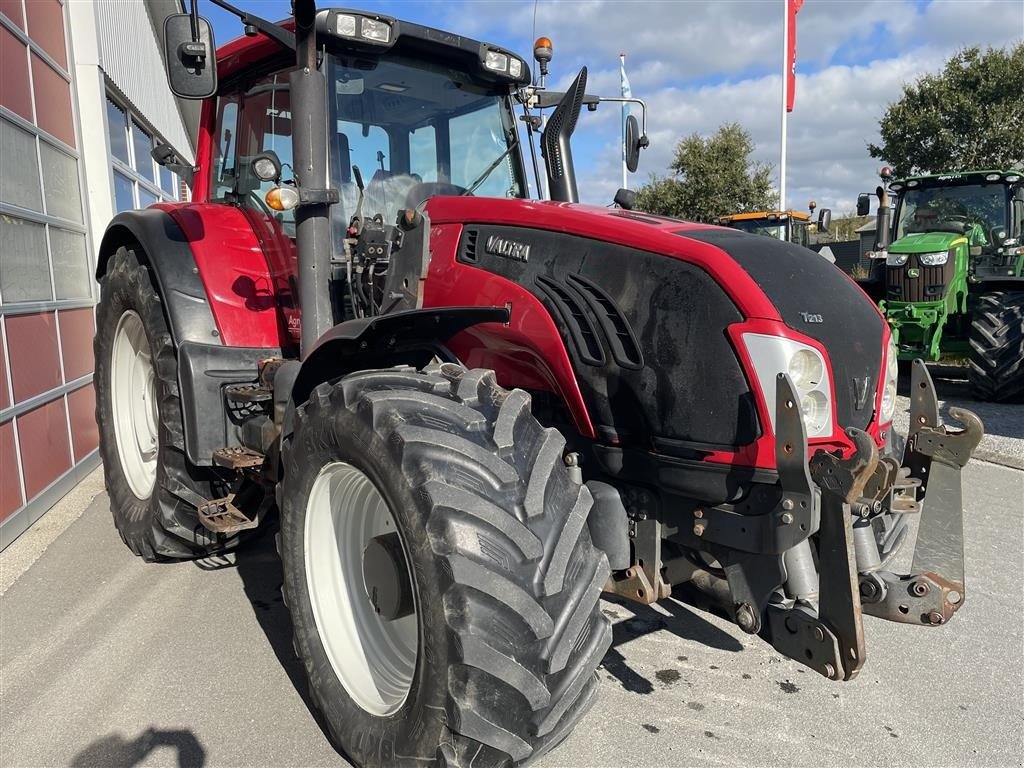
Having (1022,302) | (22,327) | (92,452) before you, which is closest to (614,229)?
(22,327)

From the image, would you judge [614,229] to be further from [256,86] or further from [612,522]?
[256,86]

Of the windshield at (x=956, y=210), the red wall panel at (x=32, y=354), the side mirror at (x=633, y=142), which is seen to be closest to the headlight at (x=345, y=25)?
the side mirror at (x=633, y=142)

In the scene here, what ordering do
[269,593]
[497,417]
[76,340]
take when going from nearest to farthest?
[497,417] < [269,593] < [76,340]

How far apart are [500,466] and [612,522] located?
448 mm

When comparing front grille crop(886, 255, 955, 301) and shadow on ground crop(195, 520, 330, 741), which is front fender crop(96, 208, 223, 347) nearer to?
shadow on ground crop(195, 520, 330, 741)

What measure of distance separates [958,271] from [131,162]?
9.20 metres

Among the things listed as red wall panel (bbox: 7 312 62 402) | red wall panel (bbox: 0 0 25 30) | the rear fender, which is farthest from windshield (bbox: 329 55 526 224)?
red wall panel (bbox: 0 0 25 30)

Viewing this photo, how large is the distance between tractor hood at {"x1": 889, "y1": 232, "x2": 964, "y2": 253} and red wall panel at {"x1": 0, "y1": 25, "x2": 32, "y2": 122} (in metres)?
8.32

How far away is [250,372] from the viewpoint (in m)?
3.23

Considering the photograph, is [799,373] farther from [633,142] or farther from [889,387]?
[633,142]

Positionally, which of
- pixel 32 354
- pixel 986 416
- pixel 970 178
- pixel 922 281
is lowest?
pixel 986 416

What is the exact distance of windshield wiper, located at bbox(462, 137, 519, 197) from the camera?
321cm

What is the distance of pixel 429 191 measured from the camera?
3068 mm

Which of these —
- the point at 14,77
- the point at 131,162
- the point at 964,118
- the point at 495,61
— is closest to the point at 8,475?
the point at 14,77
